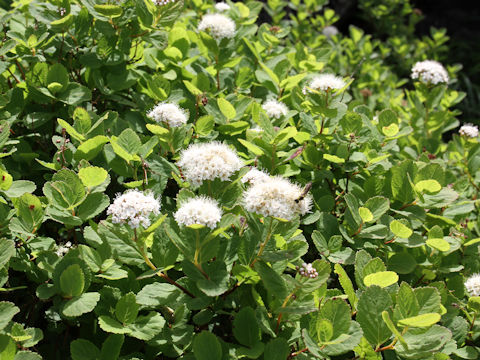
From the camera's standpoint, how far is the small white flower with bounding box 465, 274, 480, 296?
5.48 ft

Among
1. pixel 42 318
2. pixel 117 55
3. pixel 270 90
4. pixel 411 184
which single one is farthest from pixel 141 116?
pixel 411 184

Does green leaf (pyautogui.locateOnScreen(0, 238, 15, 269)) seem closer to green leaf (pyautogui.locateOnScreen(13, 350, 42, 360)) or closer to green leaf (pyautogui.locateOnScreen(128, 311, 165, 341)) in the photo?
green leaf (pyautogui.locateOnScreen(13, 350, 42, 360))

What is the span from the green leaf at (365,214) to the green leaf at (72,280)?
2.85 feet

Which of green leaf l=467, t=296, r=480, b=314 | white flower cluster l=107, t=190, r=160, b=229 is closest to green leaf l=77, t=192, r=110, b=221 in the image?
white flower cluster l=107, t=190, r=160, b=229

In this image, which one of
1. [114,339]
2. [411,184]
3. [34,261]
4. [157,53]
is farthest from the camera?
[157,53]

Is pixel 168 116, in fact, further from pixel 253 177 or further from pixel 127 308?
pixel 127 308

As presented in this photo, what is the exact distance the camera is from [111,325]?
3.73 feet

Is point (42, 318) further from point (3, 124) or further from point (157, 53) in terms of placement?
point (157, 53)

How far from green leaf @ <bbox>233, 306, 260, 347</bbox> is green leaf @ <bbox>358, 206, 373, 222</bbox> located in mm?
520

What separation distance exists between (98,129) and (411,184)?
1.11m

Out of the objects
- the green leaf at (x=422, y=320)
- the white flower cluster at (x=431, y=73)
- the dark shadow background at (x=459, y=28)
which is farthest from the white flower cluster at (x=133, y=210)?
the dark shadow background at (x=459, y=28)

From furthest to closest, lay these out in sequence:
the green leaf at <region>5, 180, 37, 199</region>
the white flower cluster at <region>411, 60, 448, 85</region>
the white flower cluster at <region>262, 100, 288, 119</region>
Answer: the white flower cluster at <region>411, 60, 448, 85</region>, the white flower cluster at <region>262, 100, 288, 119</region>, the green leaf at <region>5, 180, 37, 199</region>

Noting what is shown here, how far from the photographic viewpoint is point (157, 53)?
194cm

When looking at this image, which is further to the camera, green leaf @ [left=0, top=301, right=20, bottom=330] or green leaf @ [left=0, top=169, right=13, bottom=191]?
green leaf @ [left=0, top=169, right=13, bottom=191]
